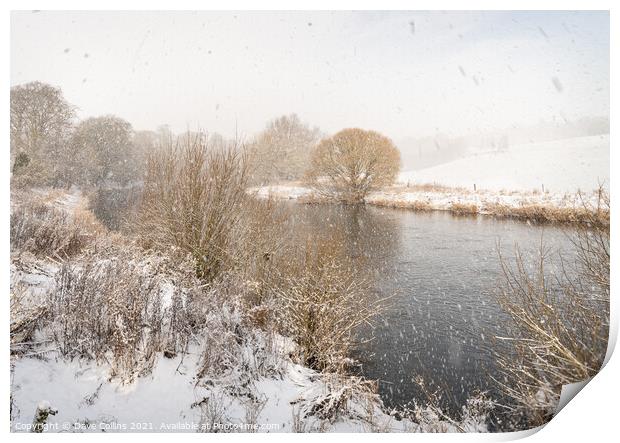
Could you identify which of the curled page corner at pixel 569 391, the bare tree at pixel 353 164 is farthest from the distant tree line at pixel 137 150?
the curled page corner at pixel 569 391

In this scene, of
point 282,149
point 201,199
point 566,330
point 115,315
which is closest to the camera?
point 566,330

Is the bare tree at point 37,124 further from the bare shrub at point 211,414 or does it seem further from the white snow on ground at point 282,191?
the bare shrub at point 211,414

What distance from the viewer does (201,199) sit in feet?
12.0

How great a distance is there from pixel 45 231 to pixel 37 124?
3.56ft

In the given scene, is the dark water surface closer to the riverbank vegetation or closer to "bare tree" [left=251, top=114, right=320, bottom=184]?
the riverbank vegetation

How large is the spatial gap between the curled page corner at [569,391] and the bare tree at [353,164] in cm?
350

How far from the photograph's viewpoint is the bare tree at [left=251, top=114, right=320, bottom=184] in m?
4.05

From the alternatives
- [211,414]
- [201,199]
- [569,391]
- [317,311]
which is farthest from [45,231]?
[569,391]

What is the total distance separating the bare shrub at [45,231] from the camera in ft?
9.27

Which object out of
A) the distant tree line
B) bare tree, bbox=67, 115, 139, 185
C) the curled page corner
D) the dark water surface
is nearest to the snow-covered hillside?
the dark water surface

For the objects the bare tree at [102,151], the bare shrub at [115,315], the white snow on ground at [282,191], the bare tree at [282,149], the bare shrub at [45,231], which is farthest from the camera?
the white snow on ground at [282,191]

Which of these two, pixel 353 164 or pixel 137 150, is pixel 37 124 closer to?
pixel 137 150
